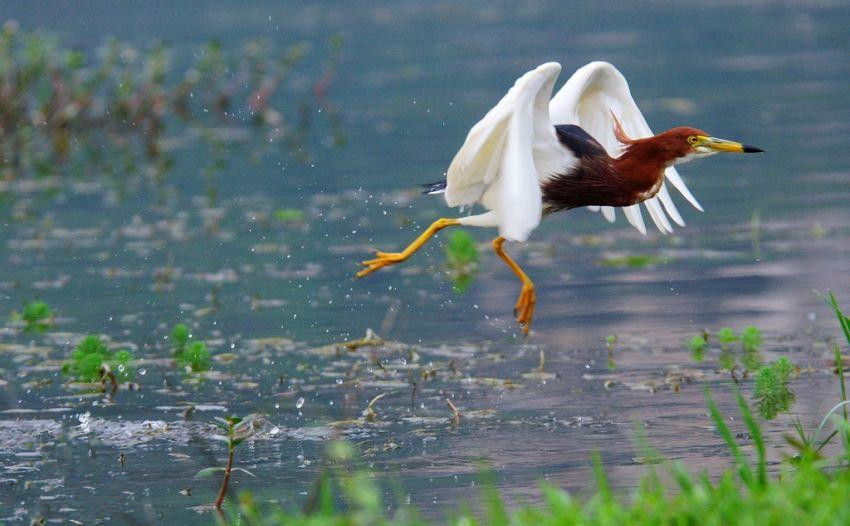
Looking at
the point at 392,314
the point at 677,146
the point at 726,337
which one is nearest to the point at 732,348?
the point at 726,337

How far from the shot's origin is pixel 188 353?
7602 mm

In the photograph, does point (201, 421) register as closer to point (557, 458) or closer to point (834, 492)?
point (557, 458)

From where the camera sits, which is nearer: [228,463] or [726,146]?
[228,463]

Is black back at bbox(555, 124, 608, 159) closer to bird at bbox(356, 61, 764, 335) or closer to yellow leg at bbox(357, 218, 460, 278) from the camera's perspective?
bird at bbox(356, 61, 764, 335)

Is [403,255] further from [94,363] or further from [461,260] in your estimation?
[461,260]

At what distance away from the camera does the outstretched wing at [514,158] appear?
20.8ft

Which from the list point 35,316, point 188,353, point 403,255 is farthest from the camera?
point 35,316

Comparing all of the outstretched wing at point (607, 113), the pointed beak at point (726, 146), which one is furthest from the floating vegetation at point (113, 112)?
the pointed beak at point (726, 146)

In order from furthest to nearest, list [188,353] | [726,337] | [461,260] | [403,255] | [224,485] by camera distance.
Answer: [461,260]
[188,353]
[726,337]
[403,255]
[224,485]

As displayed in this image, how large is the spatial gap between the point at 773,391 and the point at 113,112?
38.3 ft

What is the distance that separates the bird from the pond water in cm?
67

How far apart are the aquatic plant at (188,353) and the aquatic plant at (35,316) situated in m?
0.97

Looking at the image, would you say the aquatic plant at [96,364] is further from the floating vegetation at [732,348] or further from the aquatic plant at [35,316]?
the floating vegetation at [732,348]

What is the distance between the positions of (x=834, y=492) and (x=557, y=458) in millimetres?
1980
